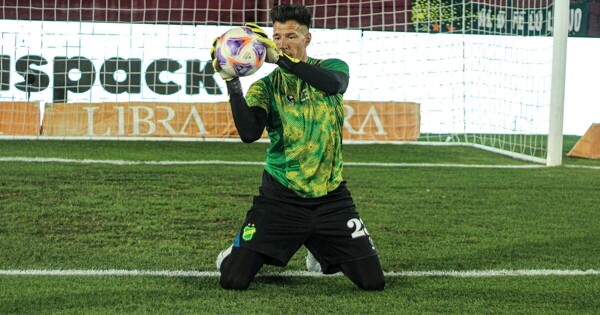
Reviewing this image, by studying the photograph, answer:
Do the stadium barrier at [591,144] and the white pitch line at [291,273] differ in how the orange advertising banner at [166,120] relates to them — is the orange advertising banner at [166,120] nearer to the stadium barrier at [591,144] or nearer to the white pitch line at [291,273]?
the stadium barrier at [591,144]

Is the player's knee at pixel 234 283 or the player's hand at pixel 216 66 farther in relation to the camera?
the player's knee at pixel 234 283

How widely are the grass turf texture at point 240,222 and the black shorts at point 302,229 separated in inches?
7.4

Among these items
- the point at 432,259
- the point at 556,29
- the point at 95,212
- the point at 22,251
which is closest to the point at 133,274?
the point at 22,251

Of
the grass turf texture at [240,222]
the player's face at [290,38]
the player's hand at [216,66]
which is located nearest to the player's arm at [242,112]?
the player's hand at [216,66]

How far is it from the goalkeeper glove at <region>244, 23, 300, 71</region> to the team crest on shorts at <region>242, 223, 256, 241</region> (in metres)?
0.91

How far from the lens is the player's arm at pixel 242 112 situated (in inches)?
209

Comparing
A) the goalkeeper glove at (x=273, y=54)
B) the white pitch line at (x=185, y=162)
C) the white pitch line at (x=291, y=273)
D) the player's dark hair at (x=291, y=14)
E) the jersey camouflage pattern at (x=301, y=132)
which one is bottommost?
the white pitch line at (x=185, y=162)

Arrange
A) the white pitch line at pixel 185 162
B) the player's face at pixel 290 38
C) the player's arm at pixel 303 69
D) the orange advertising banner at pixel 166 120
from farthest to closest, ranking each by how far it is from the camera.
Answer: the orange advertising banner at pixel 166 120 → the white pitch line at pixel 185 162 → the player's face at pixel 290 38 → the player's arm at pixel 303 69

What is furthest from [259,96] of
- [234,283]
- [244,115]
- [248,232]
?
[234,283]

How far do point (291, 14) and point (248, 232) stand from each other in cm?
119

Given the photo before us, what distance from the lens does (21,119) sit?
1569 cm

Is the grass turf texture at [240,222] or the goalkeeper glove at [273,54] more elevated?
the goalkeeper glove at [273,54]

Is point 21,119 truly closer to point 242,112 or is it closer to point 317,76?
point 242,112

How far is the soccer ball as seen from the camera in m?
5.19
